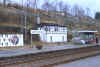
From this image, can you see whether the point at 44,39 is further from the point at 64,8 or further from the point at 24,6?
the point at 64,8

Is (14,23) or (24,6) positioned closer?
(14,23)

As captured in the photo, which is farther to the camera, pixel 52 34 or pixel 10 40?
pixel 52 34

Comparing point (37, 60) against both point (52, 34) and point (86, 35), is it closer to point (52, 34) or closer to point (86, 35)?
point (52, 34)

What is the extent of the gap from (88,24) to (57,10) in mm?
12734

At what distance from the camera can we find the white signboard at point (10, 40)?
1014 inches

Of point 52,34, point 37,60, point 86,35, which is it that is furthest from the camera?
point 52,34

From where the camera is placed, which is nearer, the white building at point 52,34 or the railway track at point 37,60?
the railway track at point 37,60

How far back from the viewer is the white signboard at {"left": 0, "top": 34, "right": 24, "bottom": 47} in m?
25.8

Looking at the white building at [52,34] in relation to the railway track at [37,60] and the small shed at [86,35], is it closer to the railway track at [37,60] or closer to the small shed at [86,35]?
the small shed at [86,35]

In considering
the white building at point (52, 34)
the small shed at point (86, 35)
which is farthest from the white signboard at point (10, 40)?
the small shed at point (86, 35)

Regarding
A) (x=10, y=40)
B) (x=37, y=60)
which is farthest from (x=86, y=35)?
(x=37, y=60)

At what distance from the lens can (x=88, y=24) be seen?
219 ft

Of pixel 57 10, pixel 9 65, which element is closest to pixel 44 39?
pixel 9 65

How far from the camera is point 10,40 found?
86.7ft
